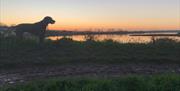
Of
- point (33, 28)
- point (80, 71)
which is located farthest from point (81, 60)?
point (33, 28)

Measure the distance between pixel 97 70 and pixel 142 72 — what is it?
124 centimetres

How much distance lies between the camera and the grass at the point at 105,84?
923 centimetres

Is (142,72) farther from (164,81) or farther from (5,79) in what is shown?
(5,79)

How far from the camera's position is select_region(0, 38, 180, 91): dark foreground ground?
1103 cm

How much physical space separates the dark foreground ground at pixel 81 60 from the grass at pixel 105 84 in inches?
13.3

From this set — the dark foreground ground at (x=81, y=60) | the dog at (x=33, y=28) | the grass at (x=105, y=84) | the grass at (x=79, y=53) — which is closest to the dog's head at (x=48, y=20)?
the dog at (x=33, y=28)

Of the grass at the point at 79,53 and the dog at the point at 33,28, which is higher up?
the dog at the point at 33,28

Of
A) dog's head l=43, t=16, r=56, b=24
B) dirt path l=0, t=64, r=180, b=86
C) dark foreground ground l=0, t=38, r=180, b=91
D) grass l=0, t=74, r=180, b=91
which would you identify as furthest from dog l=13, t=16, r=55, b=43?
grass l=0, t=74, r=180, b=91

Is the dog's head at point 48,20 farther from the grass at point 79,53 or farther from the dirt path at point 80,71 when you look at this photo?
the dirt path at point 80,71

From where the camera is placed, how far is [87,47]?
14719 millimetres

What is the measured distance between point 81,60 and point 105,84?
342cm

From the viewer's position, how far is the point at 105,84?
9.35m

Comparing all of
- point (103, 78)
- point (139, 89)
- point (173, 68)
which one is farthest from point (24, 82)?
point (173, 68)

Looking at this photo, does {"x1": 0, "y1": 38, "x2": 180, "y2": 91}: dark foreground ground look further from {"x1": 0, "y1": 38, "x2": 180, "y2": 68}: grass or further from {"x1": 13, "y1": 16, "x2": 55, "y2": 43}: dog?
{"x1": 13, "y1": 16, "x2": 55, "y2": 43}: dog
